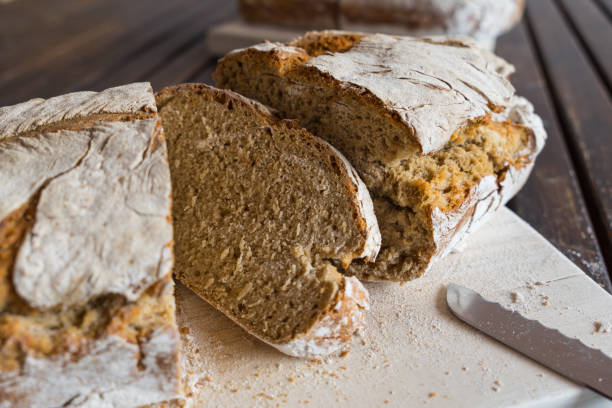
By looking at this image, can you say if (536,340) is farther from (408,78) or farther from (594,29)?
(594,29)

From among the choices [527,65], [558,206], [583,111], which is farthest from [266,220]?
[527,65]

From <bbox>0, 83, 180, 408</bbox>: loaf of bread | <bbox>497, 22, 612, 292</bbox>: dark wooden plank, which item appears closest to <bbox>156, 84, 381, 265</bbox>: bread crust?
<bbox>0, 83, 180, 408</bbox>: loaf of bread

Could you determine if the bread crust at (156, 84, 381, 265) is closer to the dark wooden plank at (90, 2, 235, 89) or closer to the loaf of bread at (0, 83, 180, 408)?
the loaf of bread at (0, 83, 180, 408)

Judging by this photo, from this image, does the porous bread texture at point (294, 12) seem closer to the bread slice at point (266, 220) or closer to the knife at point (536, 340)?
the bread slice at point (266, 220)

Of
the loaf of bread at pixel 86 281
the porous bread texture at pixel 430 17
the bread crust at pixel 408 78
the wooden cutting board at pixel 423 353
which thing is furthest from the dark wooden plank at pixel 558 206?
the loaf of bread at pixel 86 281

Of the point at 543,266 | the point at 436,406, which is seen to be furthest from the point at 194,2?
the point at 436,406

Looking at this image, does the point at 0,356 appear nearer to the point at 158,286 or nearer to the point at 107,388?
the point at 107,388
